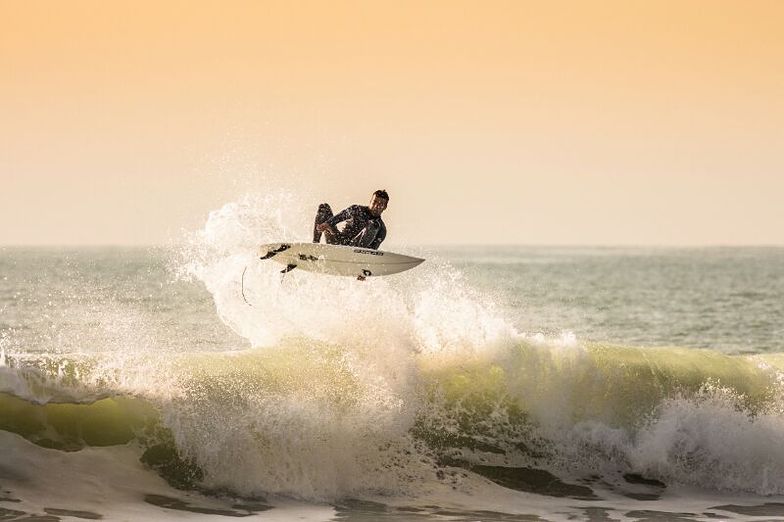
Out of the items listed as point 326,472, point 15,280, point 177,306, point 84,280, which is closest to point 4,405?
point 326,472

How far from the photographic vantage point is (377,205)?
15.9 metres

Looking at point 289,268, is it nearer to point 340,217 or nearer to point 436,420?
point 340,217

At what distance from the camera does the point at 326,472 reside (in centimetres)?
1348

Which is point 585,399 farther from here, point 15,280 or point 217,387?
point 15,280

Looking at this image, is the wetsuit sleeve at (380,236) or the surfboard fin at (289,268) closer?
the wetsuit sleeve at (380,236)

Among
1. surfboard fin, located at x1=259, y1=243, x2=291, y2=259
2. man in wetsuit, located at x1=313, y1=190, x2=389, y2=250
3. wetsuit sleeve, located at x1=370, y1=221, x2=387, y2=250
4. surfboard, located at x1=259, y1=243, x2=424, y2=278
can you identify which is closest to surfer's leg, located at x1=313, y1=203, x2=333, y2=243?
man in wetsuit, located at x1=313, y1=190, x2=389, y2=250

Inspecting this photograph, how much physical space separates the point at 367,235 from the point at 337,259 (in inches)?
20.3

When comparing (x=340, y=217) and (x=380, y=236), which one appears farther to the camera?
(x=380, y=236)

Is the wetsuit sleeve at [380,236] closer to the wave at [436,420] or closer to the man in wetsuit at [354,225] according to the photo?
the man in wetsuit at [354,225]

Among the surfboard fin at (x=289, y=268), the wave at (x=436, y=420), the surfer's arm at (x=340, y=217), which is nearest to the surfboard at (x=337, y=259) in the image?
the surfboard fin at (x=289, y=268)

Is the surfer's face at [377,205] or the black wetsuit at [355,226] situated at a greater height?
the surfer's face at [377,205]

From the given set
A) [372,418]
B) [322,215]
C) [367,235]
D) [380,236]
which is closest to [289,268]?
[322,215]

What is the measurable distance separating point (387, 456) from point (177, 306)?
29661mm

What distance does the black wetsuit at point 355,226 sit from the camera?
52.6 feet
